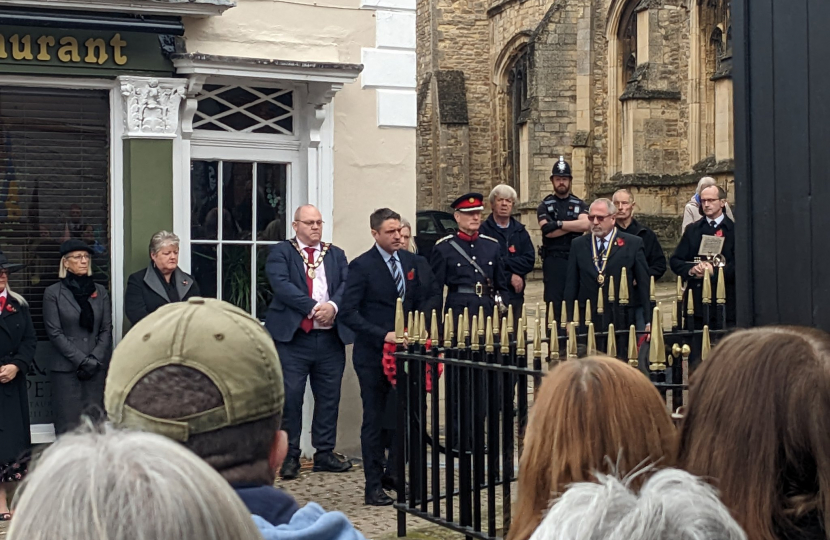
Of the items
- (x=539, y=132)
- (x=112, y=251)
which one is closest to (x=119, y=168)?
(x=112, y=251)

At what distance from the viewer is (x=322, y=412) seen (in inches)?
356

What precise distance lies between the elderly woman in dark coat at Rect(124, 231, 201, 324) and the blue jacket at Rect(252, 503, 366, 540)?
653 centimetres

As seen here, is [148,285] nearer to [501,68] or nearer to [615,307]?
[615,307]

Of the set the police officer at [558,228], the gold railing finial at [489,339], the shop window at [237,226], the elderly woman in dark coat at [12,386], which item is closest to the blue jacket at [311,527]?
the gold railing finial at [489,339]

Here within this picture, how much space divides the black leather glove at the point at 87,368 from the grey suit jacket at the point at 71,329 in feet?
0.10

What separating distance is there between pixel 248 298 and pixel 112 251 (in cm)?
124

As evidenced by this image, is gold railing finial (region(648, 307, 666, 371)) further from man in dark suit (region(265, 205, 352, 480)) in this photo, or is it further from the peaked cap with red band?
the peaked cap with red band

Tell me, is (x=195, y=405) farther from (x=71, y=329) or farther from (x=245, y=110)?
(x=245, y=110)

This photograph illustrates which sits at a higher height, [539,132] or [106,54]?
[539,132]

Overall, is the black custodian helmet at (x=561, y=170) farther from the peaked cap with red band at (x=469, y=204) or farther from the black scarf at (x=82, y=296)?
the black scarf at (x=82, y=296)

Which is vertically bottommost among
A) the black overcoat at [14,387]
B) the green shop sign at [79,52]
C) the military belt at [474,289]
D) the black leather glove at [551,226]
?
the black overcoat at [14,387]

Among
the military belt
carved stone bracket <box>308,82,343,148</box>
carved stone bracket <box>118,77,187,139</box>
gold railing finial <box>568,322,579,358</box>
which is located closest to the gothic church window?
carved stone bracket <box>308,82,343,148</box>

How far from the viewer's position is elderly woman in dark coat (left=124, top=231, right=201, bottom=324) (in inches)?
343

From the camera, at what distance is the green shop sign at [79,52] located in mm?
8750
